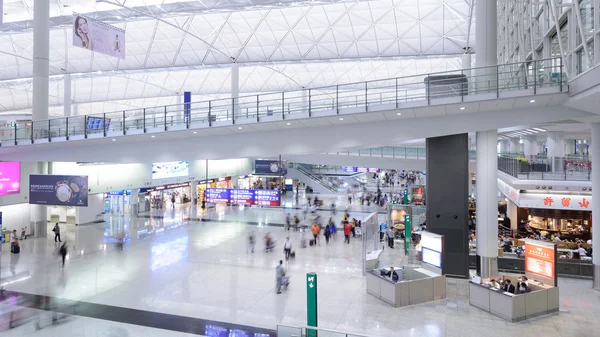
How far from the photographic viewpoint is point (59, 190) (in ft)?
68.7

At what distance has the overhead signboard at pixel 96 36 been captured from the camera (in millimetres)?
18375

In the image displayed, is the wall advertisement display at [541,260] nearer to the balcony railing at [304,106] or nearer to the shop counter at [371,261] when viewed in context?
the balcony railing at [304,106]

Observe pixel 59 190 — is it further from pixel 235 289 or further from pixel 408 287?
pixel 408 287

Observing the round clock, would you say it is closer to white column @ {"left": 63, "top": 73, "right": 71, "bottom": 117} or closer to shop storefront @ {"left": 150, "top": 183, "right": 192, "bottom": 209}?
shop storefront @ {"left": 150, "top": 183, "right": 192, "bottom": 209}

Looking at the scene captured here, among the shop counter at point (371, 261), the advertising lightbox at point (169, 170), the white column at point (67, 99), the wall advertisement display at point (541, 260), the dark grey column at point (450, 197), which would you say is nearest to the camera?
the wall advertisement display at point (541, 260)

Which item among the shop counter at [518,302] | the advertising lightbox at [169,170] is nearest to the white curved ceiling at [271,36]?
the advertising lightbox at [169,170]

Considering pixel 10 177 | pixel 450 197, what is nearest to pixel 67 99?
pixel 10 177

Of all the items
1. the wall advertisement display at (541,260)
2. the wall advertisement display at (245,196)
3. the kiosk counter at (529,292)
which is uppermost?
the wall advertisement display at (245,196)

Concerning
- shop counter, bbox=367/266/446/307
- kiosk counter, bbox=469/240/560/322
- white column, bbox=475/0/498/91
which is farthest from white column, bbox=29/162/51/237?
white column, bbox=475/0/498/91

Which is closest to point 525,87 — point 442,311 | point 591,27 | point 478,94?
point 478,94

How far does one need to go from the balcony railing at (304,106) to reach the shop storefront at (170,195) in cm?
1895

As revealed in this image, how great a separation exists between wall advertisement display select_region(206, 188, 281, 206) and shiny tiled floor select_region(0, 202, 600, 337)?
7.75 feet

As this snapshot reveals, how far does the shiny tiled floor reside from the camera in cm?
1120

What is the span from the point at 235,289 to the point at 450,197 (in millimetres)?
9074
